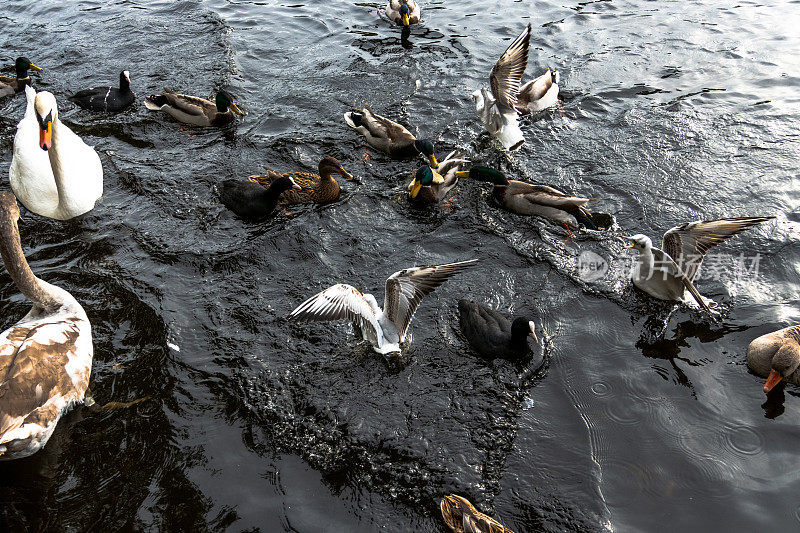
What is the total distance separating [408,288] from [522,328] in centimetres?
120

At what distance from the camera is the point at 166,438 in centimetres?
525

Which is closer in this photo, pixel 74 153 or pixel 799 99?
pixel 74 153

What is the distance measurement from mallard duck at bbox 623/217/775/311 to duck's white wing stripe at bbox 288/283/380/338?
3217mm

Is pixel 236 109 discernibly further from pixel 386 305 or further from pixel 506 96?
pixel 386 305

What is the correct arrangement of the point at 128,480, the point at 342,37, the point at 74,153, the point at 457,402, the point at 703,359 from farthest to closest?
the point at 342,37
the point at 74,153
the point at 703,359
the point at 457,402
the point at 128,480

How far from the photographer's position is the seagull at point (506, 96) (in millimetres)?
8844

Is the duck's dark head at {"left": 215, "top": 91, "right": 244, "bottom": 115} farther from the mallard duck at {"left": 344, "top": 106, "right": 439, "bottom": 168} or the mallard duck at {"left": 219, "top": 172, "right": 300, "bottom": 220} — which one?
the mallard duck at {"left": 219, "top": 172, "right": 300, "bottom": 220}

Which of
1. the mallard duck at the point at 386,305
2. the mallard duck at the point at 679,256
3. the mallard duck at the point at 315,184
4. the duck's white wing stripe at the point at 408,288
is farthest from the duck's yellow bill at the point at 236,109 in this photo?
the mallard duck at the point at 679,256

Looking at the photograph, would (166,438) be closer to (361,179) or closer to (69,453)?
(69,453)

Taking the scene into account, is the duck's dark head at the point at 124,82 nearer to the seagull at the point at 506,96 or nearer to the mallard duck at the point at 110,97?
the mallard duck at the point at 110,97

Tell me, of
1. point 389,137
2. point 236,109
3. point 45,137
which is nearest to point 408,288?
point 389,137

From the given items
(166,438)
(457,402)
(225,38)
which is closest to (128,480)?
(166,438)

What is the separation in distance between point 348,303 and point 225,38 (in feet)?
30.0

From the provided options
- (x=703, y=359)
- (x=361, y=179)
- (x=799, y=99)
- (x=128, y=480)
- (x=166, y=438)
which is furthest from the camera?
(x=799, y=99)
